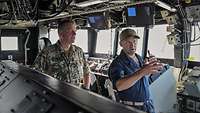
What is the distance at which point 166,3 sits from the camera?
11.9 feet

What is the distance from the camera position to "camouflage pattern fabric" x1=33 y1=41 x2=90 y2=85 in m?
2.79

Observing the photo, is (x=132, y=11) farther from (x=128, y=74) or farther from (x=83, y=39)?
(x=83, y=39)

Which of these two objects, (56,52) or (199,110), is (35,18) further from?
(199,110)

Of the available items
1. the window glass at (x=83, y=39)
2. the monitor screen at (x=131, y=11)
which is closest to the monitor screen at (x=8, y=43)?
the window glass at (x=83, y=39)

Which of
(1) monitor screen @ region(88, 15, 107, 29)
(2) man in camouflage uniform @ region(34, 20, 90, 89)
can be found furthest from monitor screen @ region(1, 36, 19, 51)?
(2) man in camouflage uniform @ region(34, 20, 90, 89)

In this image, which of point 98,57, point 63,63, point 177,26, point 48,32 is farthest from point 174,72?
point 48,32

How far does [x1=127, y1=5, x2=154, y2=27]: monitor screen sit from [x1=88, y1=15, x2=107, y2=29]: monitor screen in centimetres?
72

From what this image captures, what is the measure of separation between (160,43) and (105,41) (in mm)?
2105

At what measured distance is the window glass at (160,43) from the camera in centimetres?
523

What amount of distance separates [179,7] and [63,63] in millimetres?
1889

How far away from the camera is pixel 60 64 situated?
9.18 ft

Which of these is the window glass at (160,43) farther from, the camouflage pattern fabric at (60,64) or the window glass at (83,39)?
the camouflage pattern fabric at (60,64)

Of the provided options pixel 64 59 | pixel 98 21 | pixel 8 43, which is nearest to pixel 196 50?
pixel 98 21

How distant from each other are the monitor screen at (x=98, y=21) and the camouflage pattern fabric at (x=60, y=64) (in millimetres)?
2398
